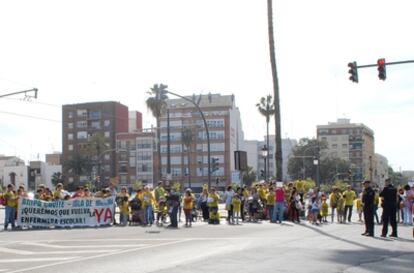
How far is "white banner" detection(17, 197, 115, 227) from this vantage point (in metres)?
24.0

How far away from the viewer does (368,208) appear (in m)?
17.8

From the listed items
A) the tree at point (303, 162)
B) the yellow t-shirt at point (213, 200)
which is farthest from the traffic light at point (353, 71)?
the tree at point (303, 162)

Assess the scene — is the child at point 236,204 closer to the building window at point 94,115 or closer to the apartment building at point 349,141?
the building window at point 94,115

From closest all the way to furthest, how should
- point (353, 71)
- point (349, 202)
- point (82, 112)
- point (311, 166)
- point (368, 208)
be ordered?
point (368, 208)
point (353, 71)
point (349, 202)
point (311, 166)
point (82, 112)

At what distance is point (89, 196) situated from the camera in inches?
1009

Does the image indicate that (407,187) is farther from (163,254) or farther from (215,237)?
(163,254)

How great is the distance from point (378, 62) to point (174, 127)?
309 ft

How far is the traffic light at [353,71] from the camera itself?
24.9m

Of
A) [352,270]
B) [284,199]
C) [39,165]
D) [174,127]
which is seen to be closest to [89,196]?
[284,199]

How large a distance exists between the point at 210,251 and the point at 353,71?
13.8m

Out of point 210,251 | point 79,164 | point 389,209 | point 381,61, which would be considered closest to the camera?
point 210,251

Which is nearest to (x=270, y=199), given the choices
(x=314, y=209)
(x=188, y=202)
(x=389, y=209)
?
(x=314, y=209)

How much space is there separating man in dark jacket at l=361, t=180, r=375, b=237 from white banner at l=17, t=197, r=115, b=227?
11291 mm

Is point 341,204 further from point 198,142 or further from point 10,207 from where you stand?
point 198,142
